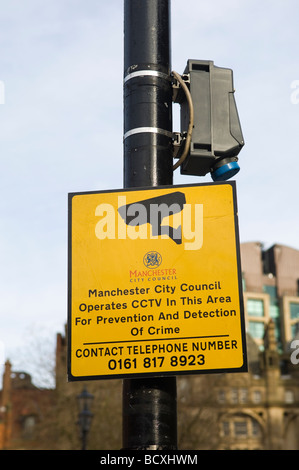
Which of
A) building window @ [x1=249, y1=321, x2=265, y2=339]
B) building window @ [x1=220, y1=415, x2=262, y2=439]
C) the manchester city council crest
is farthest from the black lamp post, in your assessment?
building window @ [x1=249, y1=321, x2=265, y2=339]

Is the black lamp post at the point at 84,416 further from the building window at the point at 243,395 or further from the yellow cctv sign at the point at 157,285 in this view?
the building window at the point at 243,395

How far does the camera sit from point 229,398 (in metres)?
74.7

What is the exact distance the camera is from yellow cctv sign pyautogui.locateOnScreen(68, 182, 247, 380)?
13.5ft

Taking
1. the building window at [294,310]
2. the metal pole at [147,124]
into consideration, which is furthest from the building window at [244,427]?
the metal pole at [147,124]

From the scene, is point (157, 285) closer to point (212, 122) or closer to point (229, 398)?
point (212, 122)

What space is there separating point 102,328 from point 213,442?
143 ft

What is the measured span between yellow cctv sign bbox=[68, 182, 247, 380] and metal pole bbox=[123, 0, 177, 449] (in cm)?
15

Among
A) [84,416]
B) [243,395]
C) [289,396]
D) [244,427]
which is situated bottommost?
[84,416]

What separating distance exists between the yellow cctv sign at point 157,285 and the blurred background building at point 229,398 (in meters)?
36.4

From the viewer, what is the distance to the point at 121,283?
428 centimetres

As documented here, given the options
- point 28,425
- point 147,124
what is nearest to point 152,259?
point 147,124

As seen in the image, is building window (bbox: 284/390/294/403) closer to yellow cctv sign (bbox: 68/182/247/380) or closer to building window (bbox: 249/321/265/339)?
building window (bbox: 249/321/265/339)

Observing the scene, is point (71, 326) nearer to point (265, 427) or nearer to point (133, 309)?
point (133, 309)

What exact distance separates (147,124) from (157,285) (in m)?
1.16
